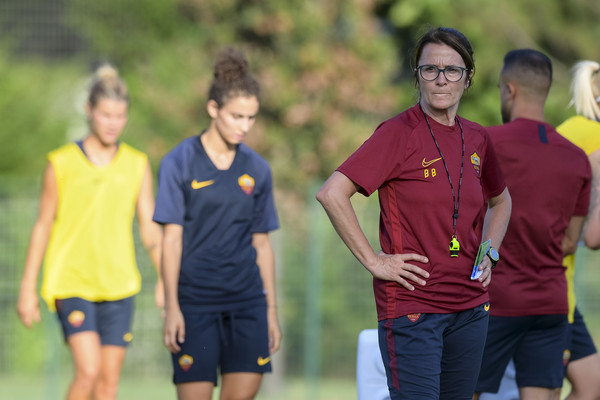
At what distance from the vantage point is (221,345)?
6.00 meters

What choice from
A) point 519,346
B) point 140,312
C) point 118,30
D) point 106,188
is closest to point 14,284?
point 140,312

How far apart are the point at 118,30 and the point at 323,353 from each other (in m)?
11.9

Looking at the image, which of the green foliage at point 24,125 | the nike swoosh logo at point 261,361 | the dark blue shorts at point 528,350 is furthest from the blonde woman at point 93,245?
the green foliage at point 24,125

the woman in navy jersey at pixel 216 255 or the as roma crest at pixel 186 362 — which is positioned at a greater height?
the woman in navy jersey at pixel 216 255

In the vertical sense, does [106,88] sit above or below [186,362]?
above

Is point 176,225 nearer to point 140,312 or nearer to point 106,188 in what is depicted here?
point 106,188

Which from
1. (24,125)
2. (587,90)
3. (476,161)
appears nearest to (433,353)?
(476,161)

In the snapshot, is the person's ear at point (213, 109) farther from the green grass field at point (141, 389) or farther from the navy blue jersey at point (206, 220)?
the green grass field at point (141, 389)

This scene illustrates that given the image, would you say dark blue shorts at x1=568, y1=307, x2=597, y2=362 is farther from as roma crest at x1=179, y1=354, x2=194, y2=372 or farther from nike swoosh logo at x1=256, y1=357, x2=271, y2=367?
as roma crest at x1=179, y1=354, x2=194, y2=372

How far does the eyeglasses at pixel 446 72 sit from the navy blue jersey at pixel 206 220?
1837 mm

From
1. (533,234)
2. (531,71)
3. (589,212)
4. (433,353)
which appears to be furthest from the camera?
(589,212)

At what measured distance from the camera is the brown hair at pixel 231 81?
6023 millimetres

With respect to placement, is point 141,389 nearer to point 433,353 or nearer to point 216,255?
point 216,255

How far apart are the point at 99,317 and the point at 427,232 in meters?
3.27
